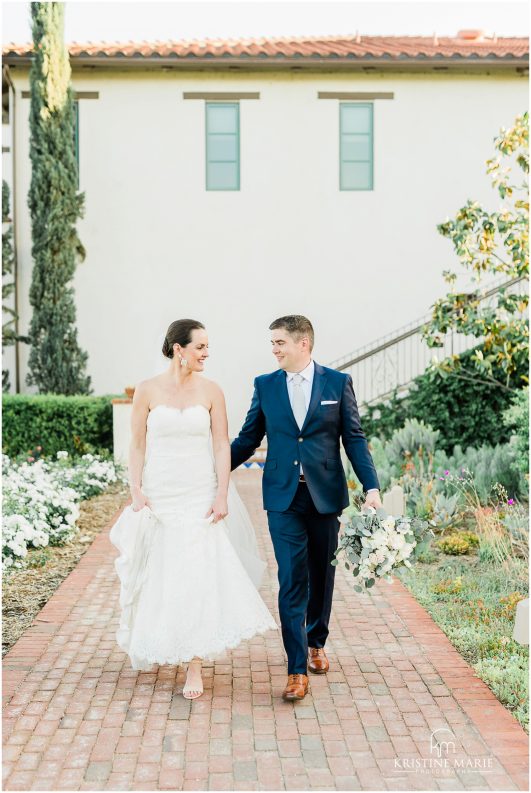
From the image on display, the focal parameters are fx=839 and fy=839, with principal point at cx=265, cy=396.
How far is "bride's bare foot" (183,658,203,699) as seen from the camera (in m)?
4.58

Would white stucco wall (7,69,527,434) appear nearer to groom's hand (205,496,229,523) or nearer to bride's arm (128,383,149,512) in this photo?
bride's arm (128,383,149,512)

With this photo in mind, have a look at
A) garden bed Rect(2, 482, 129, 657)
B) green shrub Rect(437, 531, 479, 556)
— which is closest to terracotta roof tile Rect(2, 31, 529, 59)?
garden bed Rect(2, 482, 129, 657)

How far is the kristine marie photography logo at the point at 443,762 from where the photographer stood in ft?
12.2

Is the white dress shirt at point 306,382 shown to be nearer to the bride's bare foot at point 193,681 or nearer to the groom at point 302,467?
the groom at point 302,467

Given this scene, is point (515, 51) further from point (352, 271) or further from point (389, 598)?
point (389, 598)

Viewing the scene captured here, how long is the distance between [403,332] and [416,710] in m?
12.4

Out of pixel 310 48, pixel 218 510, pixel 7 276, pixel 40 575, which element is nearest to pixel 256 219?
pixel 310 48

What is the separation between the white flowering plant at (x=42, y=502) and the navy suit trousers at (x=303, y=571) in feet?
11.5

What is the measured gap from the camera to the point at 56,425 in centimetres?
1373

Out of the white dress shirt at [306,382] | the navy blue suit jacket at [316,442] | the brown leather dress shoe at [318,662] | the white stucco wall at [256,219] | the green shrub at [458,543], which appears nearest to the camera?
the navy blue suit jacket at [316,442]

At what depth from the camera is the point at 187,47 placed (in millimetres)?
16156

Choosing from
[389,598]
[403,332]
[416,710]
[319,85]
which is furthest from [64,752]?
[319,85]

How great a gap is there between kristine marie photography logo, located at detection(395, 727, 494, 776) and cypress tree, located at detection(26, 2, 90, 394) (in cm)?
1249

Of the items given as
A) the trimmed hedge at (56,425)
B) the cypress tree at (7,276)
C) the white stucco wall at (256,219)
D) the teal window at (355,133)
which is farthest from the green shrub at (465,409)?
the cypress tree at (7,276)
